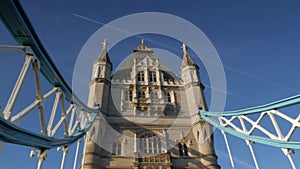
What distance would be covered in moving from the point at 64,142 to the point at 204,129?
546 inches

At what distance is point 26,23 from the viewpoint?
5.69m

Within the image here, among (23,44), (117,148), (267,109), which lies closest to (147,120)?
(117,148)

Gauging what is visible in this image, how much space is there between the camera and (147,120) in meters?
20.1

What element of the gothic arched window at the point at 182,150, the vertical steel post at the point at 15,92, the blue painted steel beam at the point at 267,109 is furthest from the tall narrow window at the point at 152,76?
Answer: the vertical steel post at the point at 15,92

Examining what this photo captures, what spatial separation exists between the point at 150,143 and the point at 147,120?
2.45m

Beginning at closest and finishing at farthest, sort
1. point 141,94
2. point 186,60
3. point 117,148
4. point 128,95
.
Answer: point 117,148 → point 128,95 → point 141,94 → point 186,60

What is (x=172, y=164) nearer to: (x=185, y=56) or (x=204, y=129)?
(x=204, y=129)

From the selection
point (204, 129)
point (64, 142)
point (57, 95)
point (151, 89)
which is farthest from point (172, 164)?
point (57, 95)

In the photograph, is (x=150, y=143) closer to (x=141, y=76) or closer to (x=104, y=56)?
(x=141, y=76)

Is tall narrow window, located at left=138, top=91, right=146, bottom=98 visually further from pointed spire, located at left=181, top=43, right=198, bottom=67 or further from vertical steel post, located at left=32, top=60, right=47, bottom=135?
vertical steel post, located at left=32, top=60, right=47, bottom=135

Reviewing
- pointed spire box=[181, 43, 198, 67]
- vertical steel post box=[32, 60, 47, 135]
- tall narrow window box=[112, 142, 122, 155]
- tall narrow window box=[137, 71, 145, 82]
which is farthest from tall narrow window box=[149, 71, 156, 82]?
vertical steel post box=[32, 60, 47, 135]

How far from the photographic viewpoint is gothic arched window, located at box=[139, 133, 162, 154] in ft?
Result: 58.7

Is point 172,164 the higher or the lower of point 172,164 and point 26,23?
the lower

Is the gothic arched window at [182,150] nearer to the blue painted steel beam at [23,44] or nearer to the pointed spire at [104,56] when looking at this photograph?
the blue painted steel beam at [23,44]
